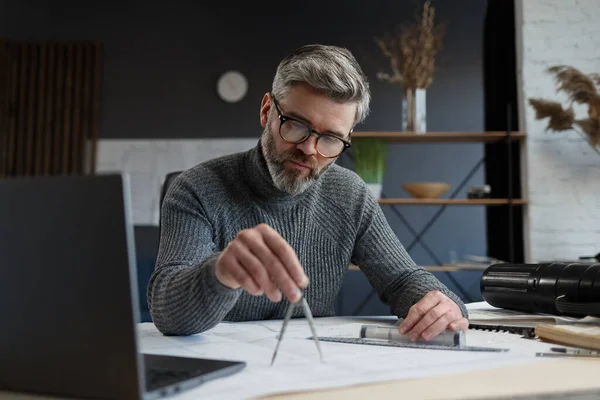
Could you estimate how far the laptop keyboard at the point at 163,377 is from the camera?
72 centimetres

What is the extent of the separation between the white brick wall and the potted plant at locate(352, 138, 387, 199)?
815 millimetres

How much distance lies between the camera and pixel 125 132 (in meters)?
4.97

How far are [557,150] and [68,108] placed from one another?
359cm

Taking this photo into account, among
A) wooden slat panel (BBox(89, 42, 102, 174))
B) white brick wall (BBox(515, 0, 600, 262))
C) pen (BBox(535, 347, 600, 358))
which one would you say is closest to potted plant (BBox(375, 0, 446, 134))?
white brick wall (BBox(515, 0, 600, 262))

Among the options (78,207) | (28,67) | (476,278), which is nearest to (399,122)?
(476,278)

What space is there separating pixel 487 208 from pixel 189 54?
250 cm

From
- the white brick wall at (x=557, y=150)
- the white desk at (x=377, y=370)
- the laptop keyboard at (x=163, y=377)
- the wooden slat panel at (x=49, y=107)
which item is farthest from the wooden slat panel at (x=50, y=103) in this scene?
the laptop keyboard at (x=163, y=377)

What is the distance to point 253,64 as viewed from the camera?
4.89 m

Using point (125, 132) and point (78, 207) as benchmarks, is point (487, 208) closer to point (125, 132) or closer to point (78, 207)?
point (125, 132)

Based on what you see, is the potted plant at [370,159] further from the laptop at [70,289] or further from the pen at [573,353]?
the laptop at [70,289]

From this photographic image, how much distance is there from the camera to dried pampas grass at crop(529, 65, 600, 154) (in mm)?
3180

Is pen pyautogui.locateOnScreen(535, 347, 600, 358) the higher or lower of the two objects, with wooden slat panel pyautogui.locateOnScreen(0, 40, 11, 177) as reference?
lower

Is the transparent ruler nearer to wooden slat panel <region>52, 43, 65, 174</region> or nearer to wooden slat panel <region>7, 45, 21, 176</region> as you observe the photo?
wooden slat panel <region>52, 43, 65, 174</region>

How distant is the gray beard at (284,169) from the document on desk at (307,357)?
37cm
